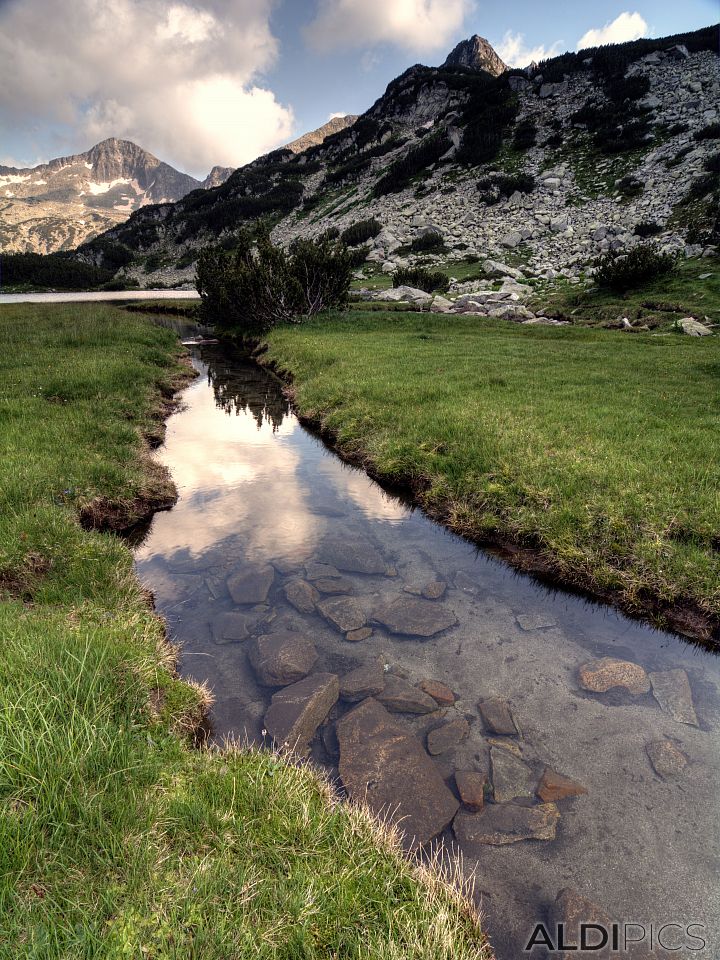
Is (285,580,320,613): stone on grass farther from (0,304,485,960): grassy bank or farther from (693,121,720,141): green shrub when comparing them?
(693,121,720,141): green shrub

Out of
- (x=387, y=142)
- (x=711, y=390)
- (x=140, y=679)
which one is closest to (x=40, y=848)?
(x=140, y=679)

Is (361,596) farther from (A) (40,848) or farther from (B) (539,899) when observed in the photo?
(A) (40,848)

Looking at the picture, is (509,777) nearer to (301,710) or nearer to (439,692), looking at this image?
(439,692)

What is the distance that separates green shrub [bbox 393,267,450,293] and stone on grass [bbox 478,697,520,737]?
5399 centimetres

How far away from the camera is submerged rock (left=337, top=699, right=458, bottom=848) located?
4723 millimetres

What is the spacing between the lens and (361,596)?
8.65 m

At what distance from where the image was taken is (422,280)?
55625 mm

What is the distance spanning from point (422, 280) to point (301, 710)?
187 feet

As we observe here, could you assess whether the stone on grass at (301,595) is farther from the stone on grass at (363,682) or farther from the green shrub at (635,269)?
the green shrub at (635,269)

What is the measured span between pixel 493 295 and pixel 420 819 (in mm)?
46695

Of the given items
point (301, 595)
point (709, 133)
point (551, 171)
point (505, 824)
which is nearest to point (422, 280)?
point (551, 171)

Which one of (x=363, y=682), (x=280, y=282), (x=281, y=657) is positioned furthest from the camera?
(x=280, y=282)

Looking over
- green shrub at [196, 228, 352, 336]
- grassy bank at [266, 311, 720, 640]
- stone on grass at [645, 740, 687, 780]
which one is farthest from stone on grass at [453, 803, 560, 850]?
green shrub at [196, 228, 352, 336]

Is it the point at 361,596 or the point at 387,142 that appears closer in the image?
the point at 361,596
